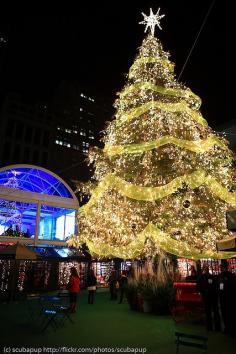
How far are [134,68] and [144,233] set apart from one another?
946 cm

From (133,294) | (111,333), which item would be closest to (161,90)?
(133,294)

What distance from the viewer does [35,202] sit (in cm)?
2658

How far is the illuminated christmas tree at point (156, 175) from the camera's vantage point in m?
12.5

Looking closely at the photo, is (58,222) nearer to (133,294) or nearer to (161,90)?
(133,294)

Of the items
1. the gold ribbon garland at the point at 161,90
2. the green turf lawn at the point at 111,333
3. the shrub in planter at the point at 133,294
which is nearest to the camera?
the green turf lawn at the point at 111,333

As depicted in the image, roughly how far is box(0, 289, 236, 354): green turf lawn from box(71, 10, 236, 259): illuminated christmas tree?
269cm

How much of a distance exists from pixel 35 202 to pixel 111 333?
20.0 meters

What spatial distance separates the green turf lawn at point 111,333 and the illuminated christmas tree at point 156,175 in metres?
2.69

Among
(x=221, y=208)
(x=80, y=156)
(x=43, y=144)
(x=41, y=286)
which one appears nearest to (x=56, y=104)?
(x=80, y=156)

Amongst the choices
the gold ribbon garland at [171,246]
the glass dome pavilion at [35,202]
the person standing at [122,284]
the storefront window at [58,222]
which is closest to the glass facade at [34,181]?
the glass dome pavilion at [35,202]

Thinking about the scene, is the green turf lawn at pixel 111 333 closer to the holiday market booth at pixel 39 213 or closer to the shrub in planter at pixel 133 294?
the shrub in planter at pixel 133 294

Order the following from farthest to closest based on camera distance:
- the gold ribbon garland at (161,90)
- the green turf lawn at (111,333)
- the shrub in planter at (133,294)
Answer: the gold ribbon garland at (161,90), the shrub in planter at (133,294), the green turf lawn at (111,333)

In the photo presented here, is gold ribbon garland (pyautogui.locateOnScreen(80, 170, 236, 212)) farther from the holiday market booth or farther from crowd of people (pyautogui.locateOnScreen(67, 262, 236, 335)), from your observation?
the holiday market booth

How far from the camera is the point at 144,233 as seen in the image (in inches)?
436
